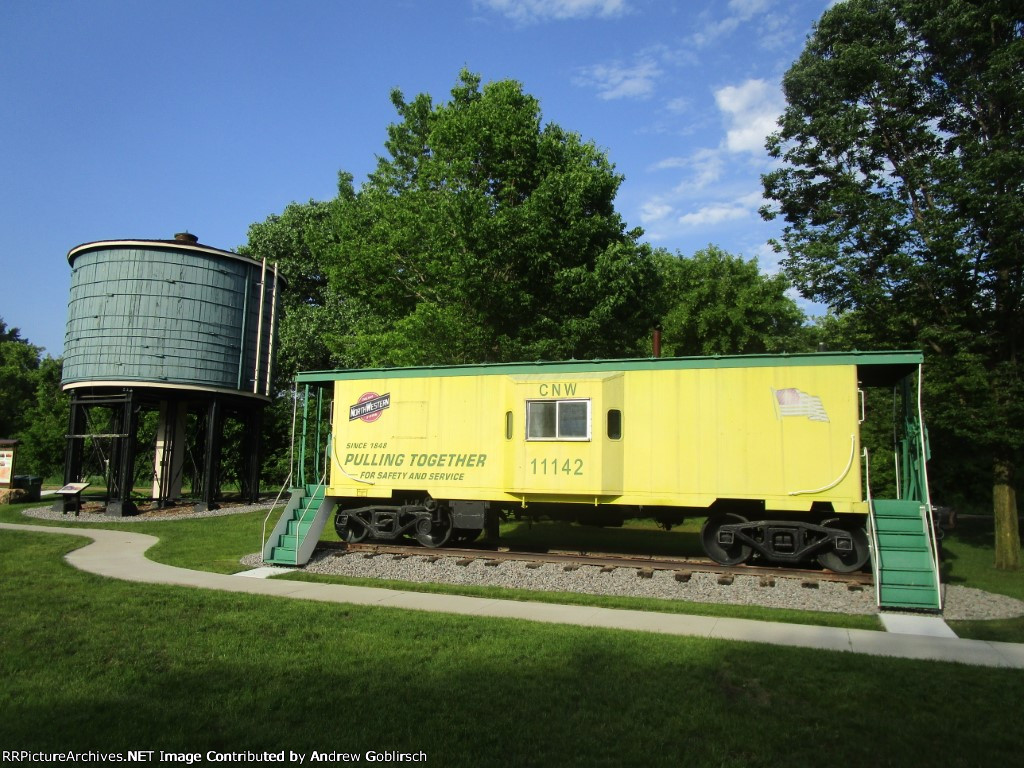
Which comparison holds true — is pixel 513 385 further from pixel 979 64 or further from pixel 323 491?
pixel 979 64

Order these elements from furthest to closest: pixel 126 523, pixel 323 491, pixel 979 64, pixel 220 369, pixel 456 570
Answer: pixel 220 369
pixel 126 523
pixel 979 64
pixel 323 491
pixel 456 570

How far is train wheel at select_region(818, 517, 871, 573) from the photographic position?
1063 centimetres

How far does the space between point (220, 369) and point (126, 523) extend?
5.34 meters

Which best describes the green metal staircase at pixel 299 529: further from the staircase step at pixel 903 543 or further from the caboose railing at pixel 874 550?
the staircase step at pixel 903 543

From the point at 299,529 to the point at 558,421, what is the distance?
5115 millimetres

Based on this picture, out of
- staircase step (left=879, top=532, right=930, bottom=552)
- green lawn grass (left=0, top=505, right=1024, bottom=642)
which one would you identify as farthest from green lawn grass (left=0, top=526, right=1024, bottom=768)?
staircase step (left=879, top=532, right=930, bottom=552)

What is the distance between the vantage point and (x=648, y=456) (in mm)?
11383

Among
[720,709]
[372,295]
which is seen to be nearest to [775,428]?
[720,709]

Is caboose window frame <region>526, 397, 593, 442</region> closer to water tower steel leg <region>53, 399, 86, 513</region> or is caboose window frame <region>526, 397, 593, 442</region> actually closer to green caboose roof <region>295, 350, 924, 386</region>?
green caboose roof <region>295, 350, 924, 386</region>

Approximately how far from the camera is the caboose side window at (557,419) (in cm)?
1162

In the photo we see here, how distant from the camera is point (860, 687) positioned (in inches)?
224

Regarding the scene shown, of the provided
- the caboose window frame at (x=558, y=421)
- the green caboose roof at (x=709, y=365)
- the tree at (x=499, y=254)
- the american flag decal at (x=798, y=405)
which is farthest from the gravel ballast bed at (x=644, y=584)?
the tree at (x=499, y=254)

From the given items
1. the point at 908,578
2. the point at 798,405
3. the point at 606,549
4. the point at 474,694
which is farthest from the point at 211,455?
the point at 908,578

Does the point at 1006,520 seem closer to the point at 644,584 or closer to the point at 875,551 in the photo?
the point at 875,551
